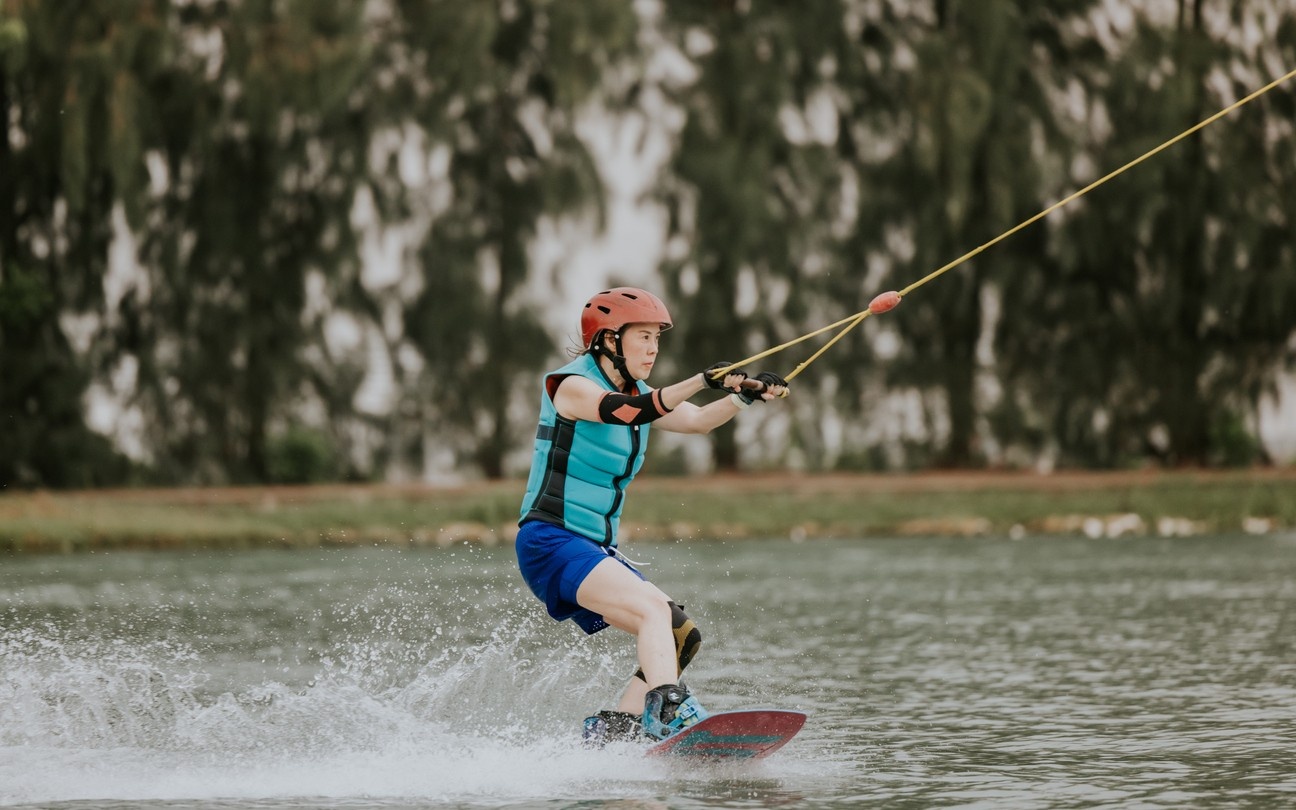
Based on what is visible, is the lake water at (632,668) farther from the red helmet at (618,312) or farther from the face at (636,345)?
the red helmet at (618,312)

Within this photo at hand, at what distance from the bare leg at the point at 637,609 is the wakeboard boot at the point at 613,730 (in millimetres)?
210

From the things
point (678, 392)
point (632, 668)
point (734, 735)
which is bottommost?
point (632, 668)

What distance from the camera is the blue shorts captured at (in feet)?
26.9

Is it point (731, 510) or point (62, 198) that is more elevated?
point (62, 198)

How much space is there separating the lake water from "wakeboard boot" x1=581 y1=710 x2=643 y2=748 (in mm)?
87

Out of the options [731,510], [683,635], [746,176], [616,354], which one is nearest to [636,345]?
[616,354]

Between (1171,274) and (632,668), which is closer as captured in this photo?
(632,668)

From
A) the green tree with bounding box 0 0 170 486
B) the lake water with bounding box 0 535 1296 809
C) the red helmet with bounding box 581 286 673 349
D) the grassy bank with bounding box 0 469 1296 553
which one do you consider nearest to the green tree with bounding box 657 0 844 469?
the grassy bank with bounding box 0 469 1296 553

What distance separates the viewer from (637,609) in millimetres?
8195

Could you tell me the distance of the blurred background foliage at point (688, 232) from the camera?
104 feet

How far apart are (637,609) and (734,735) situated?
60cm

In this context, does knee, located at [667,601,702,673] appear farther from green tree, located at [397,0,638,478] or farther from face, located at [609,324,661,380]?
green tree, located at [397,0,638,478]

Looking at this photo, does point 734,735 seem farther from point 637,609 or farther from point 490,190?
point 490,190

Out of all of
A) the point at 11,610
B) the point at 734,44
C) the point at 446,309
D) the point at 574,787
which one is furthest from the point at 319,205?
the point at 574,787
